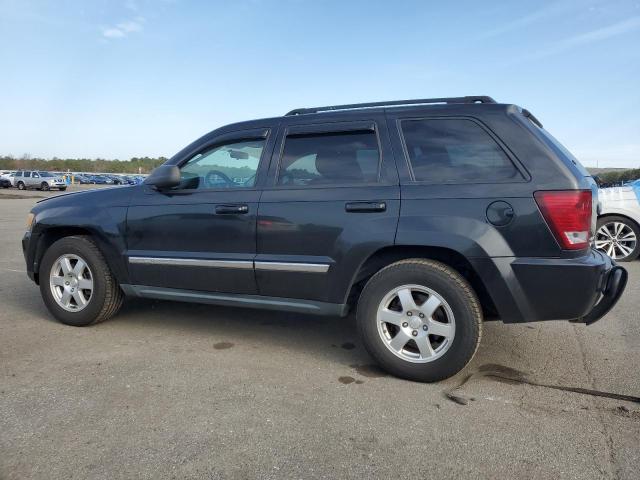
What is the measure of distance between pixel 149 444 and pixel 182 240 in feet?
5.76

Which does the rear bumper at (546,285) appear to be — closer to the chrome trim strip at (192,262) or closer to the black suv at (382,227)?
the black suv at (382,227)

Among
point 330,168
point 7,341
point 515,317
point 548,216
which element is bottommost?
point 7,341

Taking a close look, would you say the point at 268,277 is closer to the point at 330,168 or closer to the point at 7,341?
the point at 330,168

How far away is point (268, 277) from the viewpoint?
11.6 ft

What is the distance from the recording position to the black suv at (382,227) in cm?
294

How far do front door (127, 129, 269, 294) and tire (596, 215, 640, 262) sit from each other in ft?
21.4

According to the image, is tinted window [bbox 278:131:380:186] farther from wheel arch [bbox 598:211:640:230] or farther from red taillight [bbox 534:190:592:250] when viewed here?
wheel arch [bbox 598:211:640:230]

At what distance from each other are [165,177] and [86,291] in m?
1.41

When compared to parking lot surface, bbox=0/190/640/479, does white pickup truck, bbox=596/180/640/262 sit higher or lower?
higher

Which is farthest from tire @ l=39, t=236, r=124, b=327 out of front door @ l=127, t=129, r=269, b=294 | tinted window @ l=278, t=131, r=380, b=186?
tinted window @ l=278, t=131, r=380, b=186

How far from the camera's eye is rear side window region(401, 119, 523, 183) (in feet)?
10.0

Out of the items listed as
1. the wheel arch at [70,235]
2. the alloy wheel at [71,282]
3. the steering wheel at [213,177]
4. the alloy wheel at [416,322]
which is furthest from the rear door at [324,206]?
the alloy wheel at [71,282]

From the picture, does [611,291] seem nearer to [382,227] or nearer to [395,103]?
[382,227]

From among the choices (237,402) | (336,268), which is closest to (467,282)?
(336,268)
